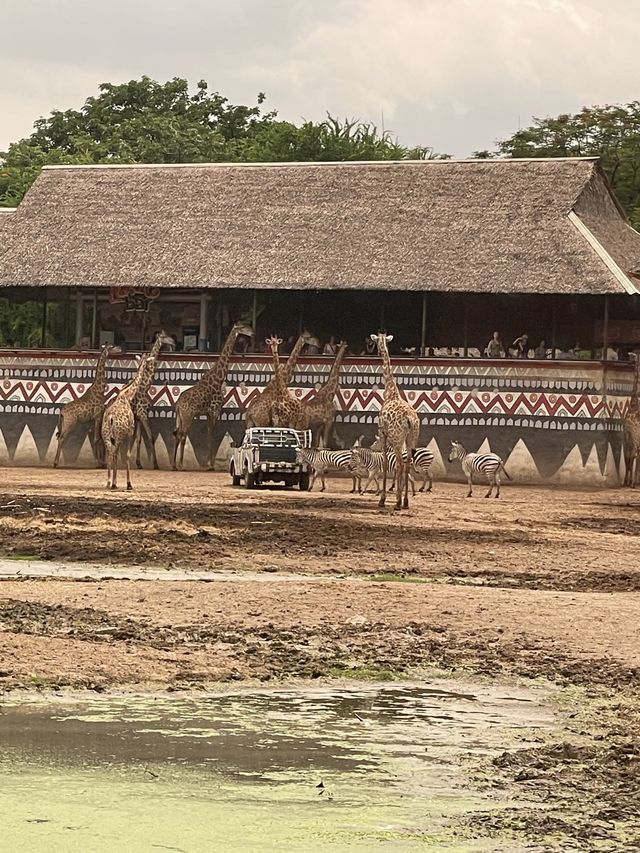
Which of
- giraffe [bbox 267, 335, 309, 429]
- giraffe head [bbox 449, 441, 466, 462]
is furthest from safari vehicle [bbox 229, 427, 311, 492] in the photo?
giraffe head [bbox 449, 441, 466, 462]

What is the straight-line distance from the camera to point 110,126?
68.1 metres

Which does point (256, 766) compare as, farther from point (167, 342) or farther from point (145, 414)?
point (167, 342)

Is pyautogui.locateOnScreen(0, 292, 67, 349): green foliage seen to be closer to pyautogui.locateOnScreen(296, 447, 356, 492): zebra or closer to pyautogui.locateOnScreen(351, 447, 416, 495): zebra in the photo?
pyautogui.locateOnScreen(296, 447, 356, 492): zebra

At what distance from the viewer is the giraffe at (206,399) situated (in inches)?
1431

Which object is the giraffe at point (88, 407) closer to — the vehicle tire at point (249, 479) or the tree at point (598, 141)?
the vehicle tire at point (249, 479)

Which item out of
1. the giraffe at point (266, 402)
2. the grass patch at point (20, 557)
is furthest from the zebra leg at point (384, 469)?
the grass patch at point (20, 557)

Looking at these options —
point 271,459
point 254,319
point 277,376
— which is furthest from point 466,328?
point 271,459

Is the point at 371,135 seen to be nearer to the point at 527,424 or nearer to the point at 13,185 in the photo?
the point at 13,185

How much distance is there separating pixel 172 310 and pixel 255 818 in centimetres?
3400

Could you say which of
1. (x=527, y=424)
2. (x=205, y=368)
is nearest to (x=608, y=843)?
(x=527, y=424)

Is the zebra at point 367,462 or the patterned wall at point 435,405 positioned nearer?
the zebra at point 367,462

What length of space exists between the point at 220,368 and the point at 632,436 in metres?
8.93

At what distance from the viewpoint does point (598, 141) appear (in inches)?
2333

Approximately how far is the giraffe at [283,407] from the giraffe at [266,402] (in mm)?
475
